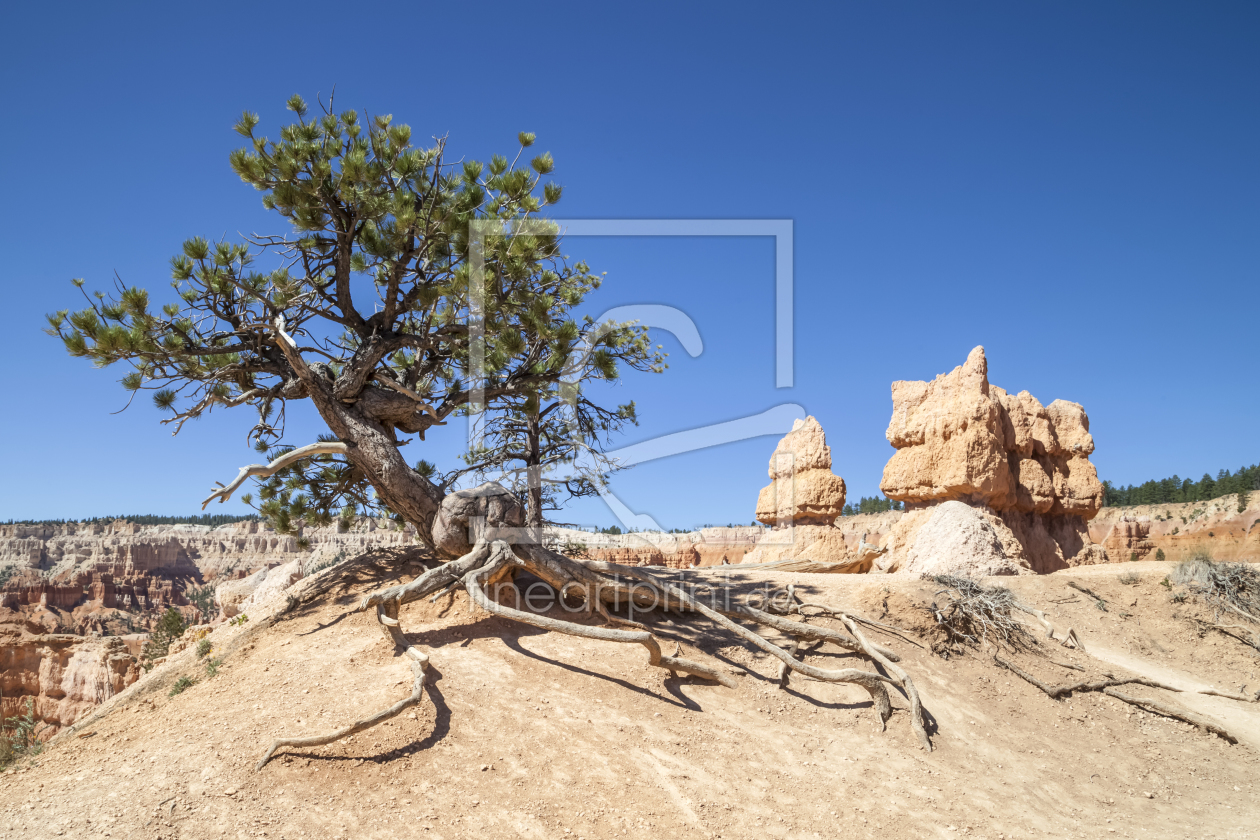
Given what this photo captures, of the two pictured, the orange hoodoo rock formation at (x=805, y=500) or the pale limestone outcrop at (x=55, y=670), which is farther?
the orange hoodoo rock formation at (x=805, y=500)

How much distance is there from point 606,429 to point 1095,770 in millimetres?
8791

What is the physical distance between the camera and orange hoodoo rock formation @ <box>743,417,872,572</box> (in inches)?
877

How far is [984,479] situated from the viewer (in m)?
18.0

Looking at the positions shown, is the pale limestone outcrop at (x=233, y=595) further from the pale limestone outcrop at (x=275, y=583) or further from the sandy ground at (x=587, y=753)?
the sandy ground at (x=587, y=753)

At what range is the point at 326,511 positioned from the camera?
10297 mm

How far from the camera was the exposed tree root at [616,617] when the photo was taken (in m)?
6.71

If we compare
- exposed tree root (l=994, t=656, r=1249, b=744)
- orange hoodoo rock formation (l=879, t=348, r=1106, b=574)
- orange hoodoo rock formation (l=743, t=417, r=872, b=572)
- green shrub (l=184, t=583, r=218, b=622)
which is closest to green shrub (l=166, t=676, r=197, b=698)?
exposed tree root (l=994, t=656, r=1249, b=744)

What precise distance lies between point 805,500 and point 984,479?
20.8 feet

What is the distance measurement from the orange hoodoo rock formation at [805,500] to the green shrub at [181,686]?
57.4 ft

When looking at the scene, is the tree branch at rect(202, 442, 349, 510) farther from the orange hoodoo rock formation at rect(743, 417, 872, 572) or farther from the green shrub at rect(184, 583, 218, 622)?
the green shrub at rect(184, 583, 218, 622)

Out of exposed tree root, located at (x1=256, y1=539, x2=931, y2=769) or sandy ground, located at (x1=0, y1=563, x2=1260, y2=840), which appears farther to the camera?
exposed tree root, located at (x1=256, y1=539, x2=931, y2=769)

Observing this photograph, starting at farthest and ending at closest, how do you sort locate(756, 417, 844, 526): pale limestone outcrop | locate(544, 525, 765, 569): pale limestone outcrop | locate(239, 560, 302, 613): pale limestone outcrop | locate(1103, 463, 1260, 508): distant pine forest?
1. locate(1103, 463, 1260, 508): distant pine forest
2. locate(544, 525, 765, 569): pale limestone outcrop
3. locate(756, 417, 844, 526): pale limestone outcrop
4. locate(239, 560, 302, 613): pale limestone outcrop

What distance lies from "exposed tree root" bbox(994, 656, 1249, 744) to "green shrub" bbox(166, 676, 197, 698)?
9590mm

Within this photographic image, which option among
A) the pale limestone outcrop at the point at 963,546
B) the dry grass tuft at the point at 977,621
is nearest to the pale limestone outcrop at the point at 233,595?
the dry grass tuft at the point at 977,621
